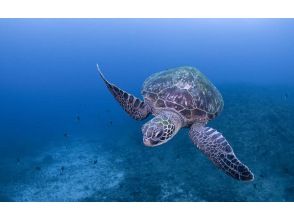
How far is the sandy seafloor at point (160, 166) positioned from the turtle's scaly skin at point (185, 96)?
4.72 ft

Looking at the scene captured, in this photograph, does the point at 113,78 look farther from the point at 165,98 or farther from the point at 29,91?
the point at 165,98

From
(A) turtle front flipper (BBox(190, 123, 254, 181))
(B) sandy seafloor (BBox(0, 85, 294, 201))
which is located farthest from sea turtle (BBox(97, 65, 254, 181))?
(B) sandy seafloor (BBox(0, 85, 294, 201))

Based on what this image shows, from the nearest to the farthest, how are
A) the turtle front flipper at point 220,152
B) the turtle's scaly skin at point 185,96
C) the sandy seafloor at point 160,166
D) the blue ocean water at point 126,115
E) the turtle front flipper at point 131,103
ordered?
the turtle front flipper at point 220,152 < the turtle's scaly skin at point 185,96 < the turtle front flipper at point 131,103 < the sandy seafloor at point 160,166 < the blue ocean water at point 126,115

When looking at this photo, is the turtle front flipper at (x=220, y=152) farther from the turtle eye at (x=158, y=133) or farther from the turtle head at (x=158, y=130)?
the turtle eye at (x=158, y=133)

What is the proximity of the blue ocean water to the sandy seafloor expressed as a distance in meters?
0.02

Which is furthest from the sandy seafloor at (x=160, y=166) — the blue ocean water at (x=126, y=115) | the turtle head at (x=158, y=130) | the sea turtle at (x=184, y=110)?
the turtle head at (x=158, y=130)

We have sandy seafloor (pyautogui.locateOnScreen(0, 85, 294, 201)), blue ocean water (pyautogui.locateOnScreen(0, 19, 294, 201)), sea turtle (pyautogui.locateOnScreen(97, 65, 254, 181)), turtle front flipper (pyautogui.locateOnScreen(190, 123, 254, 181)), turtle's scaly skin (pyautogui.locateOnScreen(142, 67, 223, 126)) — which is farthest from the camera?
blue ocean water (pyautogui.locateOnScreen(0, 19, 294, 201))

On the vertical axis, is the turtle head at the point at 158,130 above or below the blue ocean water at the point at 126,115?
above

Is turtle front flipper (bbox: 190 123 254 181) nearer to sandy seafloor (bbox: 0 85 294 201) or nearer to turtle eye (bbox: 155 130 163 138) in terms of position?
turtle eye (bbox: 155 130 163 138)

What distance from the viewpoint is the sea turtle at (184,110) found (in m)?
3.03

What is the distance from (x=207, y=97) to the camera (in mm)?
3611

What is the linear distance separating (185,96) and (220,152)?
0.84 m

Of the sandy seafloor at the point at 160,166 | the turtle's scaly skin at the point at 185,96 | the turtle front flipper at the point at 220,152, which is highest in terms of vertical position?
the turtle's scaly skin at the point at 185,96

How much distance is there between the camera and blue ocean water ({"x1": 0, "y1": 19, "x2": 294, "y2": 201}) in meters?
4.68
